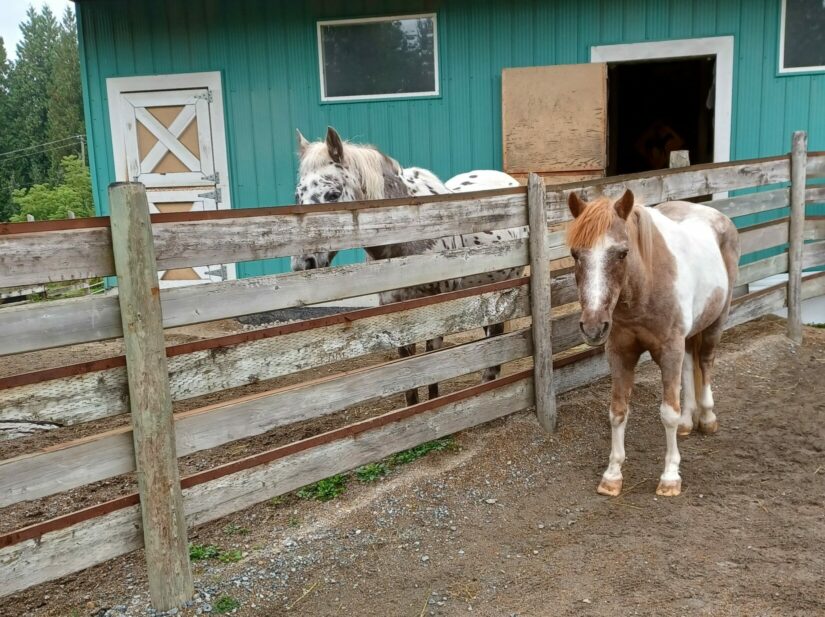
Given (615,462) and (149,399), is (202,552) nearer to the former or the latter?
(149,399)

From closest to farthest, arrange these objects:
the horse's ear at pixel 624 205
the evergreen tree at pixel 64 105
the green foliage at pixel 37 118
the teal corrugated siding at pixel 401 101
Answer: the horse's ear at pixel 624 205 < the teal corrugated siding at pixel 401 101 < the green foliage at pixel 37 118 < the evergreen tree at pixel 64 105

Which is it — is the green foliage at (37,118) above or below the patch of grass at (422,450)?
above

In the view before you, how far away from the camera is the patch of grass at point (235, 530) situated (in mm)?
3465

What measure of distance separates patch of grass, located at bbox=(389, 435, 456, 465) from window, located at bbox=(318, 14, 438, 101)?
4.68 metres

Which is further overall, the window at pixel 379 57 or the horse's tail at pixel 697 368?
the window at pixel 379 57

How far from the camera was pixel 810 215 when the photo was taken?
23.4 ft

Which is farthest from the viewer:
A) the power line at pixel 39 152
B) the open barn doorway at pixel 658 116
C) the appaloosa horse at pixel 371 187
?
the power line at pixel 39 152

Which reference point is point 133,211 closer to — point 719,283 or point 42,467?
point 42,467

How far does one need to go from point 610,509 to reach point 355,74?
19.1 ft

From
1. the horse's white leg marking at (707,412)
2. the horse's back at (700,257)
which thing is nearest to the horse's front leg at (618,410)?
the horse's back at (700,257)

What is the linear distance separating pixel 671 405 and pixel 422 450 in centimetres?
141

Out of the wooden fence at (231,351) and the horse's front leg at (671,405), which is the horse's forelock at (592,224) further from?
the wooden fence at (231,351)

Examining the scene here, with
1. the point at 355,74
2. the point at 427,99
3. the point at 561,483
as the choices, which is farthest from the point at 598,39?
the point at 561,483

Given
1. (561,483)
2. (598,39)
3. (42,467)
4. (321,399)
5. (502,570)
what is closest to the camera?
(42,467)
